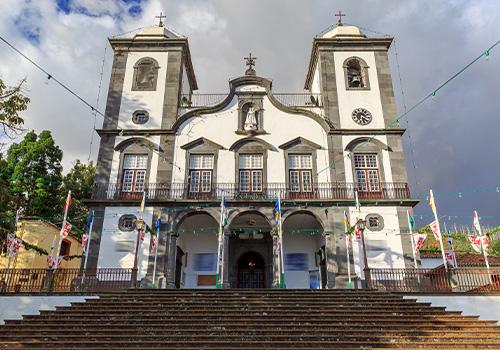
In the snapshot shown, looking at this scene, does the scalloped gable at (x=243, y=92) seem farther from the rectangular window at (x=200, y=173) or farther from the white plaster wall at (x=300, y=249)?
the white plaster wall at (x=300, y=249)

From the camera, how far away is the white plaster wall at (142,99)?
821 inches

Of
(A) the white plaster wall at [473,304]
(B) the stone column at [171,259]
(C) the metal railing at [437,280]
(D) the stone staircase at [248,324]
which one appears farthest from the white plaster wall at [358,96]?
(B) the stone column at [171,259]

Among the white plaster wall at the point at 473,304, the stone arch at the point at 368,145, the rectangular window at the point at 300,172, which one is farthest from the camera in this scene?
the stone arch at the point at 368,145

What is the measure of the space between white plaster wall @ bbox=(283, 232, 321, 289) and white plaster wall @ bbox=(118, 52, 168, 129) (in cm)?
913

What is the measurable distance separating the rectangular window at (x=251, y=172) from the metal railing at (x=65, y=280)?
21.9ft

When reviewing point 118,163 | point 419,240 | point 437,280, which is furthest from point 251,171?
point 437,280

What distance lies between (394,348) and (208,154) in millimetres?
13137

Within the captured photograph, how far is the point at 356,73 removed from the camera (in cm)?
2236

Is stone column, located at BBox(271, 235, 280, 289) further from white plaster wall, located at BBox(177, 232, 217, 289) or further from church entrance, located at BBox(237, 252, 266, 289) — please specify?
white plaster wall, located at BBox(177, 232, 217, 289)

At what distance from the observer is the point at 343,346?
32.0ft

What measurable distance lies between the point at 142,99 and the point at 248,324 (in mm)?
14442

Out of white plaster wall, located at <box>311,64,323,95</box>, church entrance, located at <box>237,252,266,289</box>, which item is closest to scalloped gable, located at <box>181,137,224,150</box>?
church entrance, located at <box>237,252,266,289</box>

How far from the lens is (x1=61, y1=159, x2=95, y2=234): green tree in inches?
1089

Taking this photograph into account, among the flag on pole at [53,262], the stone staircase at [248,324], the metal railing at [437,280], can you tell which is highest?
the flag on pole at [53,262]
